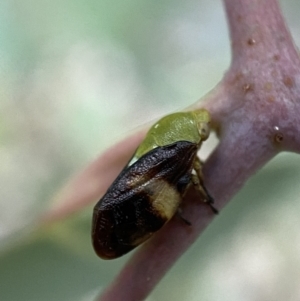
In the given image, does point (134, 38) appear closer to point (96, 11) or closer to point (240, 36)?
point (96, 11)

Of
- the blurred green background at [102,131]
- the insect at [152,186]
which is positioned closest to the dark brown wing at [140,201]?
the insect at [152,186]

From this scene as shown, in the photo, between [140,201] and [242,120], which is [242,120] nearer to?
[242,120]

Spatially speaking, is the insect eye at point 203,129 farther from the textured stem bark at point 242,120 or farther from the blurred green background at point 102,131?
the blurred green background at point 102,131

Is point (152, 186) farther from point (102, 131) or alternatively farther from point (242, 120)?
point (102, 131)

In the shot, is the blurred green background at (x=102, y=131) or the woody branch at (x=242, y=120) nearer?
the woody branch at (x=242, y=120)

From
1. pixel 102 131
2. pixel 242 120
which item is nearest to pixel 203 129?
pixel 242 120

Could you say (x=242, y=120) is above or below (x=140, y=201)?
above

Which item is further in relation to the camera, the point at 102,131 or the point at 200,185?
the point at 102,131
